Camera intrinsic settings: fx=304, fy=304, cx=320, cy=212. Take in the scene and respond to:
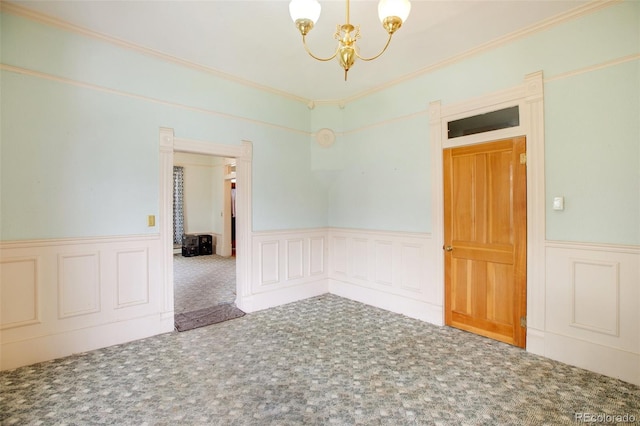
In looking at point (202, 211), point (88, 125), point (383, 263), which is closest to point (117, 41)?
point (88, 125)

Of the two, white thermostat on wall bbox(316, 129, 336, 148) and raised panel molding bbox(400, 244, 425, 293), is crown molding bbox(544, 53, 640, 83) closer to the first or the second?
raised panel molding bbox(400, 244, 425, 293)

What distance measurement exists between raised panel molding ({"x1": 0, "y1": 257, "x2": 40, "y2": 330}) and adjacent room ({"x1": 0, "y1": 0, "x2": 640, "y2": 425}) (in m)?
0.01

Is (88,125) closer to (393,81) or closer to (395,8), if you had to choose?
(395,8)

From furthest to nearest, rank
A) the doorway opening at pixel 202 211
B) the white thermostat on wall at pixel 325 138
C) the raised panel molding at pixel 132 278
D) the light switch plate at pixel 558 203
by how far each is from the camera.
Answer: the doorway opening at pixel 202 211
the white thermostat on wall at pixel 325 138
the raised panel molding at pixel 132 278
the light switch plate at pixel 558 203

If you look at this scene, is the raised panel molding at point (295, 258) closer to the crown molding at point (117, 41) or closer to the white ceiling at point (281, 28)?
the crown molding at point (117, 41)

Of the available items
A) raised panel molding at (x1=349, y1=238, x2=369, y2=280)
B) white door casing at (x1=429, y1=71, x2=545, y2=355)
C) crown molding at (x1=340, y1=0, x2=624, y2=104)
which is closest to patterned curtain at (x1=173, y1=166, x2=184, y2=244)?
raised panel molding at (x1=349, y1=238, x2=369, y2=280)

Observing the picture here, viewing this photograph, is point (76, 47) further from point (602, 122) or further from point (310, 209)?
point (602, 122)

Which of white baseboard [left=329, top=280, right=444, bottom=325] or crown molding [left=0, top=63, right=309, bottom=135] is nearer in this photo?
crown molding [left=0, top=63, right=309, bottom=135]

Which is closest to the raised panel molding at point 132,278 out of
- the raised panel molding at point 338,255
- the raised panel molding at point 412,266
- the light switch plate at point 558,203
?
the raised panel molding at point 338,255

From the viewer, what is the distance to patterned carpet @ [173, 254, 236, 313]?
4.47 m

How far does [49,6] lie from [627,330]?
554 centimetres

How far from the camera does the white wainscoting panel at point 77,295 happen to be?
2654mm

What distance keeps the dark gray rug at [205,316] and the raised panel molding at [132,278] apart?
560 mm

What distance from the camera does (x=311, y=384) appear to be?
7.90 feet
